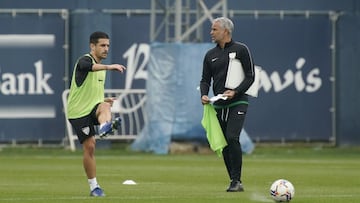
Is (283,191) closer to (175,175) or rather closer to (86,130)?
(86,130)

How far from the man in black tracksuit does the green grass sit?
0.49m

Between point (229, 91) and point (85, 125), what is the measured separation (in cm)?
239

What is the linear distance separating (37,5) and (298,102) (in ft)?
26.8

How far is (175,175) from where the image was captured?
2355 centimetres

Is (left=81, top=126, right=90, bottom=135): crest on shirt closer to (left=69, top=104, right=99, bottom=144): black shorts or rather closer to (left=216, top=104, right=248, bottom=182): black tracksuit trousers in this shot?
(left=69, top=104, right=99, bottom=144): black shorts

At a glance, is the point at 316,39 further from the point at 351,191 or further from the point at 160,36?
the point at 351,191

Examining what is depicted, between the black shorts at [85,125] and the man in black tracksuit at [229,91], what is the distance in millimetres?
1883

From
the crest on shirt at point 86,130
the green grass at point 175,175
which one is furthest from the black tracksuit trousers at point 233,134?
the crest on shirt at point 86,130

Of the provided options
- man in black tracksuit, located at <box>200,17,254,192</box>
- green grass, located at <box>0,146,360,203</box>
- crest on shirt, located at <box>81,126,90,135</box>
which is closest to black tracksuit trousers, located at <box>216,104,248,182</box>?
man in black tracksuit, located at <box>200,17,254,192</box>

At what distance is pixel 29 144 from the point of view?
1380 inches

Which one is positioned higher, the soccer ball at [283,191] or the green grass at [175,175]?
the soccer ball at [283,191]

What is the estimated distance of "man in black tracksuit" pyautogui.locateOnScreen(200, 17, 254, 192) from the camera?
18.5 metres

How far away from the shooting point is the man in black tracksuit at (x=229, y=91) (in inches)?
727

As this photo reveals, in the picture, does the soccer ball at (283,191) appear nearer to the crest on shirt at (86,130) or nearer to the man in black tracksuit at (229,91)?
Result: the man in black tracksuit at (229,91)
